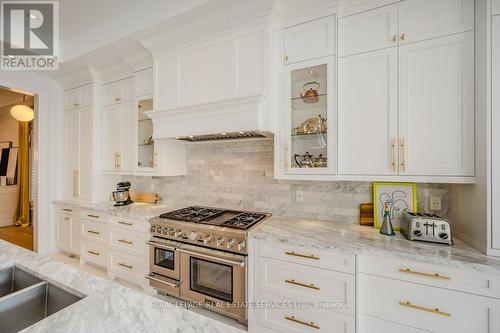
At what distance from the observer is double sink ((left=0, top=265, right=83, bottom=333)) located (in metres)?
0.84

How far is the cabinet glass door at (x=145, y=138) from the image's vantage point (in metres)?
2.72

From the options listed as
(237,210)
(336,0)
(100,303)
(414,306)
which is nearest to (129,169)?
(237,210)

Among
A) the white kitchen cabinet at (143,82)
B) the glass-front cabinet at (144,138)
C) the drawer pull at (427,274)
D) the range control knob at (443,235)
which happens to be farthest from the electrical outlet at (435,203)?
the white kitchen cabinet at (143,82)

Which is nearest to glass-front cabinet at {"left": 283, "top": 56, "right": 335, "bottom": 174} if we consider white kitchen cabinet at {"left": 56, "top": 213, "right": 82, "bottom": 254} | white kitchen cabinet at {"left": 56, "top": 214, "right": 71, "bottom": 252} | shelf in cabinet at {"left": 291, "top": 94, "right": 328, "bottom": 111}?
shelf in cabinet at {"left": 291, "top": 94, "right": 328, "bottom": 111}

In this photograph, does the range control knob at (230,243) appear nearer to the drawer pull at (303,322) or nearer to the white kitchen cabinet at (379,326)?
the drawer pull at (303,322)

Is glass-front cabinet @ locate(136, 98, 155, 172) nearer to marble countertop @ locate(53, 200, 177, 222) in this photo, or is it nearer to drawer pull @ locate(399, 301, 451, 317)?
marble countertop @ locate(53, 200, 177, 222)

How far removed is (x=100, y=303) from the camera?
0.80 metres

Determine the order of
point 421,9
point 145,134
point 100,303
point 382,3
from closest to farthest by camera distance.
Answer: point 100,303 → point 421,9 → point 382,3 → point 145,134

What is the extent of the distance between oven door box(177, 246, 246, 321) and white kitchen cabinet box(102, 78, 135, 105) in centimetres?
214

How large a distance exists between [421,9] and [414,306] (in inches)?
77.9

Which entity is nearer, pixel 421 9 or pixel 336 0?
pixel 421 9

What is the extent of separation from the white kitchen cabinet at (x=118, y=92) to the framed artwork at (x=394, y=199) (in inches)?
119

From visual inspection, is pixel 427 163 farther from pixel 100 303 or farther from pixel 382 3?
pixel 100 303

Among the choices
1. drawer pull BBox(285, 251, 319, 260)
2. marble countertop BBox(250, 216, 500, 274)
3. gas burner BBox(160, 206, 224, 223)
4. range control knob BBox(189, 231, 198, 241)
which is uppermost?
gas burner BBox(160, 206, 224, 223)
